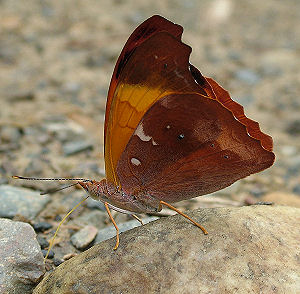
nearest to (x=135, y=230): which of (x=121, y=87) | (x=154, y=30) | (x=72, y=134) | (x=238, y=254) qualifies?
(x=238, y=254)

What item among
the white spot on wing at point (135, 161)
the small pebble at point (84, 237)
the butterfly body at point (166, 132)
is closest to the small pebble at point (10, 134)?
the small pebble at point (84, 237)

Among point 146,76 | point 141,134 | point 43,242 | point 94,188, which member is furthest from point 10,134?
point 146,76

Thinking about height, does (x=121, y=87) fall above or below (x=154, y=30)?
below

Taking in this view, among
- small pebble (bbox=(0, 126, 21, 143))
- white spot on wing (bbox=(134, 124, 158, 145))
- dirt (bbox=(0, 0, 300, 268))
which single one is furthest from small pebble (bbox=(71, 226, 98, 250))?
small pebble (bbox=(0, 126, 21, 143))

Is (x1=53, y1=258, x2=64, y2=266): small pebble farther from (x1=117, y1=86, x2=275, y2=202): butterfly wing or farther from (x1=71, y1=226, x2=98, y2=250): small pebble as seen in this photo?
(x1=117, y1=86, x2=275, y2=202): butterfly wing

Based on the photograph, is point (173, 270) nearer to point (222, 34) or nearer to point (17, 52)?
point (17, 52)

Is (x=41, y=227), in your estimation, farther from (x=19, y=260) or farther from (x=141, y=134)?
(x=141, y=134)

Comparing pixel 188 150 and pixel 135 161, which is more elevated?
pixel 188 150

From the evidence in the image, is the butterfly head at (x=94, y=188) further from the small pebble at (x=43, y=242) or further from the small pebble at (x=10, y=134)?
the small pebble at (x=10, y=134)
